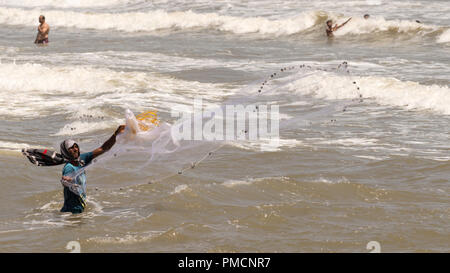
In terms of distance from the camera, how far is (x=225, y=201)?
9125mm

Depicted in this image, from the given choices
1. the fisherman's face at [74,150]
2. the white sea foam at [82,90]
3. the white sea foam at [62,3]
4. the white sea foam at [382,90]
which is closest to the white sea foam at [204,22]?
the white sea foam at [62,3]

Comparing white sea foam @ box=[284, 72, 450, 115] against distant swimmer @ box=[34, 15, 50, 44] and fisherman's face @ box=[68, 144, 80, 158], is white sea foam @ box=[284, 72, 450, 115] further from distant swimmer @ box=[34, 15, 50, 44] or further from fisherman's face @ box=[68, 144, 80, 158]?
distant swimmer @ box=[34, 15, 50, 44]

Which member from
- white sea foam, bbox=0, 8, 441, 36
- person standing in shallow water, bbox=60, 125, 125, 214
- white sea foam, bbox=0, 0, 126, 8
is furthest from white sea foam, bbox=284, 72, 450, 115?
white sea foam, bbox=0, 0, 126, 8

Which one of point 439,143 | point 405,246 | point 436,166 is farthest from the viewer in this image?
point 439,143

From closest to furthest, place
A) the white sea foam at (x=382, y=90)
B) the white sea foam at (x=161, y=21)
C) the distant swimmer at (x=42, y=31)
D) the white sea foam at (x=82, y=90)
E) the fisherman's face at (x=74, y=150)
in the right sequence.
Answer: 1. the fisherman's face at (x=74, y=150)
2. the white sea foam at (x=82, y=90)
3. the white sea foam at (x=382, y=90)
4. the distant swimmer at (x=42, y=31)
5. the white sea foam at (x=161, y=21)

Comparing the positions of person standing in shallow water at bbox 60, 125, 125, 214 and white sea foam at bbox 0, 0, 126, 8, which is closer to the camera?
person standing in shallow water at bbox 60, 125, 125, 214

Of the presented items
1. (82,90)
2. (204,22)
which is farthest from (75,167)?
(204,22)

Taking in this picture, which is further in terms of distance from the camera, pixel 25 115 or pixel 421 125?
pixel 25 115

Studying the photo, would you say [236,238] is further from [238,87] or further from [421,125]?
[238,87]

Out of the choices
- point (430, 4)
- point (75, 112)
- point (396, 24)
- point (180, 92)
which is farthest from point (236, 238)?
point (430, 4)

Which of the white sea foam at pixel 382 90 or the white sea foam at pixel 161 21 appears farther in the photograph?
the white sea foam at pixel 161 21

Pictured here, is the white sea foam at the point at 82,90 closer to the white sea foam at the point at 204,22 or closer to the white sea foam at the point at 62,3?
the white sea foam at the point at 204,22

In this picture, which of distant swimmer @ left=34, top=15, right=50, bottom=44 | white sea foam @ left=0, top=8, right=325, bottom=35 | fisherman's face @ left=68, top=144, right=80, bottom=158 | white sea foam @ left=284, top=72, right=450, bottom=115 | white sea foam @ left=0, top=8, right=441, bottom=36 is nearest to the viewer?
fisherman's face @ left=68, top=144, right=80, bottom=158

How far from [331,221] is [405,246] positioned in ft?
3.16
